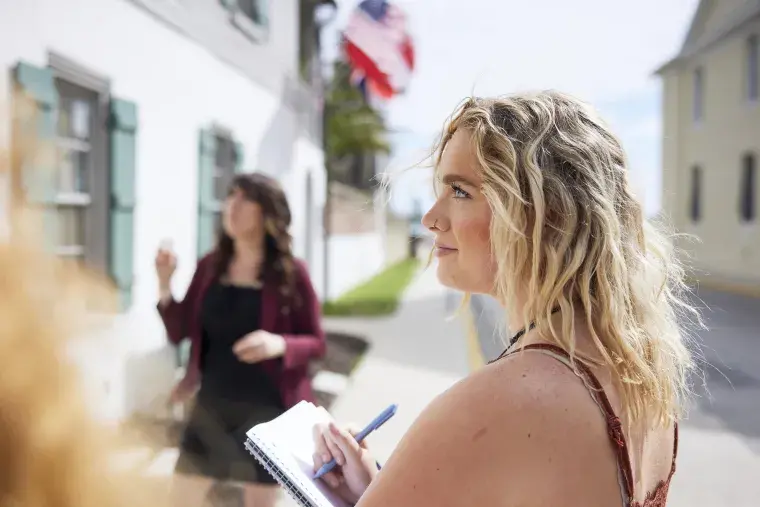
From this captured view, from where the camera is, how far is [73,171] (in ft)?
9.53

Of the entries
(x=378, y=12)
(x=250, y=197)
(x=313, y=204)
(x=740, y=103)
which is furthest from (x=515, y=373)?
(x=740, y=103)

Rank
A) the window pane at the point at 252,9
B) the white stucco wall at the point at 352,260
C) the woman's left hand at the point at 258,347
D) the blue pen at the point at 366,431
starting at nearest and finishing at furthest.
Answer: the blue pen at the point at 366,431
the woman's left hand at the point at 258,347
the window pane at the point at 252,9
the white stucco wall at the point at 352,260

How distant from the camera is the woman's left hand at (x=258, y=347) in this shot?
194 centimetres

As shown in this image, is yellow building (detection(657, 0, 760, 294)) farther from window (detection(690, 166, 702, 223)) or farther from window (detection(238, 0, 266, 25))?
window (detection(238, 0, 266, 25))

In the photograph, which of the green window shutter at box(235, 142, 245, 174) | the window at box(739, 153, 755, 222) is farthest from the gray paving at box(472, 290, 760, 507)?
the window at box(739, 153, 755, 222)

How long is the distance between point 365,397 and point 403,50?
7.74ft

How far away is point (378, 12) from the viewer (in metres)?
4.71

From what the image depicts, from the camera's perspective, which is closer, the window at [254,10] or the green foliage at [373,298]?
the window at [254,10]

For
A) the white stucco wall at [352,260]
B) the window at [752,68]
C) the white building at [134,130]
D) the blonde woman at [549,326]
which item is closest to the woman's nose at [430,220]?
the blonde woman at [549,326]

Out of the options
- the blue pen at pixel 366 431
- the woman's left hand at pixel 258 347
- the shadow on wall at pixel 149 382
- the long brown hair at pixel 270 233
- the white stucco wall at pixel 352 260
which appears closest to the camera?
the blue pen at pixel 366 431

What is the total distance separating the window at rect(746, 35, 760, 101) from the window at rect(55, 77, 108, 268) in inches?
386

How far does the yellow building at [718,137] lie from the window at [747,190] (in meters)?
0.02

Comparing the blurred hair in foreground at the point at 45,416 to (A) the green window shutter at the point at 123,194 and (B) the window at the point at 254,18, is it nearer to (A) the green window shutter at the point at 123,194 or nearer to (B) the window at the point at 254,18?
(A) the green window shutter at the point at 123,194

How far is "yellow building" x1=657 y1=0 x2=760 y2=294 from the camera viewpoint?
9.60 meters
